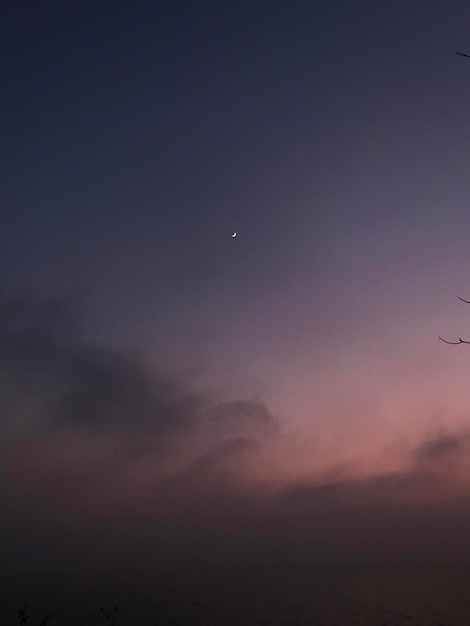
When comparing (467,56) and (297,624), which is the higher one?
(467,56)

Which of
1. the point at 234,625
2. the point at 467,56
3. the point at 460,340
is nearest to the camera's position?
the point at 467,56

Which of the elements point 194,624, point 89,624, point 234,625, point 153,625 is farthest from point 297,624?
point 89,624

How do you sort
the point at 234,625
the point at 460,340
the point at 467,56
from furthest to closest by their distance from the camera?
1. the point at 234,625
2. the point at 460,340
3. the point at 467,56

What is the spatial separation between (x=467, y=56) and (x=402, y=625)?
232069mm

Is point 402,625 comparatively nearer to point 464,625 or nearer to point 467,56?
point 464,625

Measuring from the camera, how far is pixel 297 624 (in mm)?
196750

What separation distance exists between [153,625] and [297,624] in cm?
5742

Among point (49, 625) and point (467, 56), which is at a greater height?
point (467, 56)

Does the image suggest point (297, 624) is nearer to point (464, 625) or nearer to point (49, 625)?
point (464, 625)

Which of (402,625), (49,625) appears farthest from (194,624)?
(402,625)

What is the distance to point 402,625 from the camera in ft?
639

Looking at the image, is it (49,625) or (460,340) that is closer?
(460,340)

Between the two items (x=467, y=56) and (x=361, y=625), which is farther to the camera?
(x=361, y=625)

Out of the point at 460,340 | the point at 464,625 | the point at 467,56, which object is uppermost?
the point at 467,56
